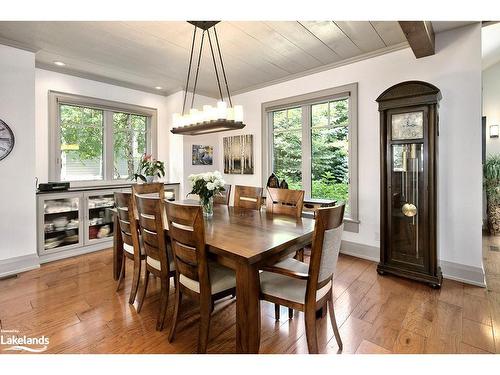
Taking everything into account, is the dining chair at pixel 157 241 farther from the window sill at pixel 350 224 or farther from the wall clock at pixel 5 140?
the wall clock at pixel 5 140

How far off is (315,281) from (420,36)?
247cm

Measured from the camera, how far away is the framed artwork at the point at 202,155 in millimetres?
4926

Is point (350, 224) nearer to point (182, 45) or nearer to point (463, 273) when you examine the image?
point (463, 273)

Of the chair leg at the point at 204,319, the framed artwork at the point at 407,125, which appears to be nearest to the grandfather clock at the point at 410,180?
the framed artwork at the point at 407,125

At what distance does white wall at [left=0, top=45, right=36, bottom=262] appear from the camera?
2.96 m

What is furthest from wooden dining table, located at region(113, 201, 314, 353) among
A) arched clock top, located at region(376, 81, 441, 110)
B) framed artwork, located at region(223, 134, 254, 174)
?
framed artwork, located at region(223, 134, 254, 174)

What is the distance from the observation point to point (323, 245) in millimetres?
1486

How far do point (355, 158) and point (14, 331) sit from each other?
3.85m

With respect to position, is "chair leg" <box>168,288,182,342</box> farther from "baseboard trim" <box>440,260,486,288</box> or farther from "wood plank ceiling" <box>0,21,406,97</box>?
"baseboard trim" <box>440,260,486,288</box>

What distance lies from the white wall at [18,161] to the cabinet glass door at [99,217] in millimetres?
690

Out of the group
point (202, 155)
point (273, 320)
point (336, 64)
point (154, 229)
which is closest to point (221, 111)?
point (154, 229)

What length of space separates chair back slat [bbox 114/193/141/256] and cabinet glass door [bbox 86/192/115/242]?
1511 millimetres

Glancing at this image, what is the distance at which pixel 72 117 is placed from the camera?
3932 mm
